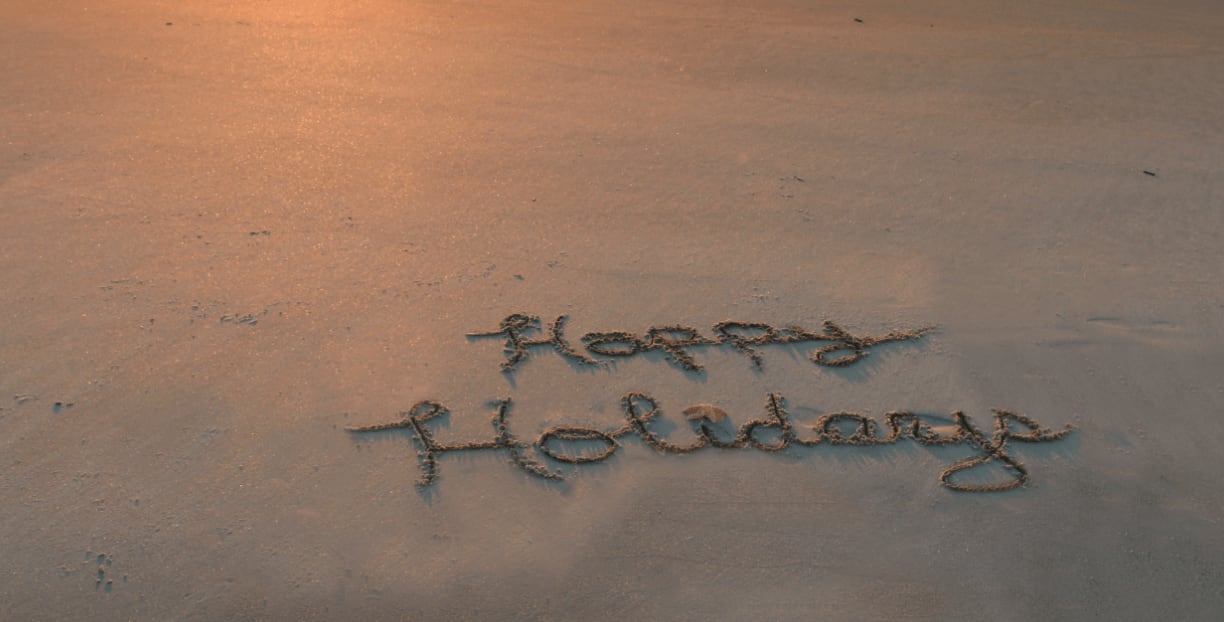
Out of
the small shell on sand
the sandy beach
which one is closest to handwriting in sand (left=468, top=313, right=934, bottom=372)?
the sandy beach

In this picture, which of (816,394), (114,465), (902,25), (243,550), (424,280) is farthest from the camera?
(902,25)

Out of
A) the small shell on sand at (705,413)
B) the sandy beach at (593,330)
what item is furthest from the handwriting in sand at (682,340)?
the small shell on sand at (705,413)

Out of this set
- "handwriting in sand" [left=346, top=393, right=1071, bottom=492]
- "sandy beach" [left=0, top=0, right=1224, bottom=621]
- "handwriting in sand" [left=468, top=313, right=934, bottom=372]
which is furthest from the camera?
"handwriting in sand" [left=468, top=313, right=934, bottom=372]

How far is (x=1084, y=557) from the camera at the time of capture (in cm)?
212

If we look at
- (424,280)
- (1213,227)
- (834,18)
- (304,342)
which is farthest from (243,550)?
(834,18)

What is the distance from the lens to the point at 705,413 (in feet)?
7.94

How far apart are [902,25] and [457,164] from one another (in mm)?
2193

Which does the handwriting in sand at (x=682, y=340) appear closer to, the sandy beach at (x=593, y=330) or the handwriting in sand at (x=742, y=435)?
the sandy beach at (x=593, y=330)

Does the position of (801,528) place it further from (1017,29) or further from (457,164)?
(1017,29)

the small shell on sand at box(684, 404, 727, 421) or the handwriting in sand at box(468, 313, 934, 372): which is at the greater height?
the handwriting in sand at box(468, 313, 934, 372)

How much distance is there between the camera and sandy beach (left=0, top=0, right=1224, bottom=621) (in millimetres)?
2049

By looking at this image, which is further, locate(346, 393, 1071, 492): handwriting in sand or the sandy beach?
locate(346, 393, 1071, 492): handwriting in sand

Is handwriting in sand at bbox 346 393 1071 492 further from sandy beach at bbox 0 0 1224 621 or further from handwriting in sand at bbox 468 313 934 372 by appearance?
handwriting in sand at bbox 468 313 934 372

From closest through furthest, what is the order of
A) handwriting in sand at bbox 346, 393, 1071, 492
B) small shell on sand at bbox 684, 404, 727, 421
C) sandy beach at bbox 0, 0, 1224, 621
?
A: sandy beach at bbox 0, 0, 1224, 621 → handwriting in sand at bbox 346, 393, 1071, 492 → small shell on sand at bbox 684, 404, 727, 421
